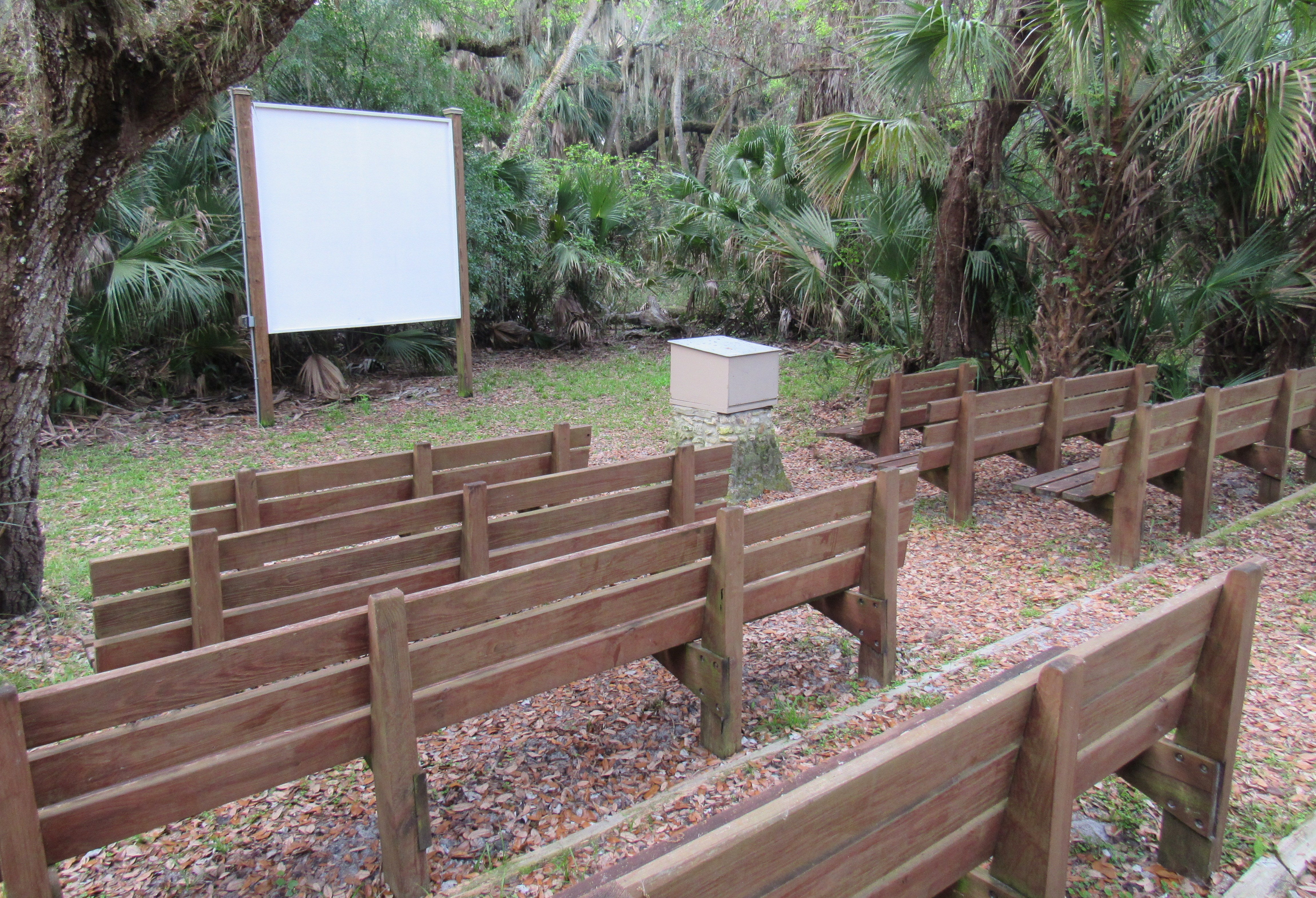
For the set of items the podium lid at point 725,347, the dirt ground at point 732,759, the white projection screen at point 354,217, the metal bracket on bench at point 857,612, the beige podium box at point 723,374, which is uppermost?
the white projection screen at point 354,217

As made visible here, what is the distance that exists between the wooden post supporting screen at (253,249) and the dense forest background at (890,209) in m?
0.69

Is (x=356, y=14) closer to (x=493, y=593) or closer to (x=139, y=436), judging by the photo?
(x=139, y=436)

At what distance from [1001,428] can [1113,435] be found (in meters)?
0.93

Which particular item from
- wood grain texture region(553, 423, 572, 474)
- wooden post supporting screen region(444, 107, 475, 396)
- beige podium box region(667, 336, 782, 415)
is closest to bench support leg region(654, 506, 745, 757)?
wood grain texture region(553, 423, 572, 474)

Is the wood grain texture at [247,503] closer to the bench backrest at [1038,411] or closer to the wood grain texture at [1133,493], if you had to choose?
the bench backrest at [1038,411]

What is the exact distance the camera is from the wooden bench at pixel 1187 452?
5203mm

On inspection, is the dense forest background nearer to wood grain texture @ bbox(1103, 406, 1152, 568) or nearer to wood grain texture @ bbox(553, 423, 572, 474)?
wood grain texture @ bbox(1103, 406, 1152, 568)

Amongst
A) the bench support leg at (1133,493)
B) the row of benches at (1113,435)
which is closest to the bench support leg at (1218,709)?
the row of benches at (1113,435)

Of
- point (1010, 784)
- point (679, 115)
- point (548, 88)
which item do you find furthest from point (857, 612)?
point (679, 115)

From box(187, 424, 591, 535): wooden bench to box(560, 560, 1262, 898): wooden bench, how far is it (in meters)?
2.72

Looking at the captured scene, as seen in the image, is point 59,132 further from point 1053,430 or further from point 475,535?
point 1053,430

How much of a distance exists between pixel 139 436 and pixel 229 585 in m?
6.33

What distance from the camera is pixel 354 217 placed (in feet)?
30.6

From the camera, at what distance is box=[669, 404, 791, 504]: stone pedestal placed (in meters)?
6.24
